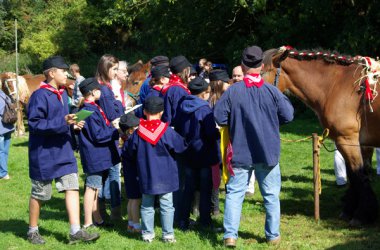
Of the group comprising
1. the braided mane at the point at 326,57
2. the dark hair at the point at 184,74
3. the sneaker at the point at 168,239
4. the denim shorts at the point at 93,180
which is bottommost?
the sneaker at the point at 168,239

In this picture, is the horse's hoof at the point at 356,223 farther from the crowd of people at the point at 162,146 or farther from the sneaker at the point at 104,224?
the sneaker at the point at 104,224

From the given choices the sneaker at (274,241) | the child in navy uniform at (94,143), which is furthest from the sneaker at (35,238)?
the sneaker at (274,241)

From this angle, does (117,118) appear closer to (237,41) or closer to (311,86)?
(311,86)

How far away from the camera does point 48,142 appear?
598 centimetres

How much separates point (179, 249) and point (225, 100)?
5.77ft

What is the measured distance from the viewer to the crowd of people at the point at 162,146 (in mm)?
5656

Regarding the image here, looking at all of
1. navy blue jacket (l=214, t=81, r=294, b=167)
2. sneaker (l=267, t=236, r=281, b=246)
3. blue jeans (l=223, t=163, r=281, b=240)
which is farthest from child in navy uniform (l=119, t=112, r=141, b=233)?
sneaker (l=267, t=236, r=281, b=246)

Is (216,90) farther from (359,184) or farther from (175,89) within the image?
(359,184)

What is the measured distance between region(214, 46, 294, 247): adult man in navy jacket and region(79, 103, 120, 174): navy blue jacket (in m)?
1.55

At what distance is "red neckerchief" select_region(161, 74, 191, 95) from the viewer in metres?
7.07

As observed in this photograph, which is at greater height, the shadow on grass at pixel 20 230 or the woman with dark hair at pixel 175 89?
the woman with dark hair at pixel 175 89

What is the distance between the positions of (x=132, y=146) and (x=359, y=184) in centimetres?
295

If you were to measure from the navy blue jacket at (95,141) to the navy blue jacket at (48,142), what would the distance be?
1.35 feet

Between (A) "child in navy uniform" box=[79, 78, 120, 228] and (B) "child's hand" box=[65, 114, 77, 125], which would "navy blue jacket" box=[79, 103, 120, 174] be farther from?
(B) "child's hand" box=[65, 114, 77, 125]
